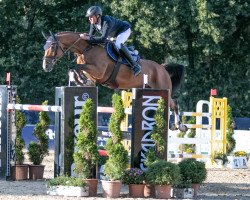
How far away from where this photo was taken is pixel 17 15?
92.6 ft

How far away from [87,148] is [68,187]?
49 centimetres

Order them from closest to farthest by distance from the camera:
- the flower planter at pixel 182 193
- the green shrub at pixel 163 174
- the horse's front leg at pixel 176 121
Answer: the green shrub at pixel 163 174 < the flower planter at pixel 182 193 < the horse's front leg at pixel 176 121

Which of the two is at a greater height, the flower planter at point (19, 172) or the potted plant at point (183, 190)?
the flower planter at point (19, 172)

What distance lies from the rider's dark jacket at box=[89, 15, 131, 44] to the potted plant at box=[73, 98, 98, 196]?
7.83 ft

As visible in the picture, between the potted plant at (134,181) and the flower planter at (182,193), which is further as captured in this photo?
the flower planter at (182,193)

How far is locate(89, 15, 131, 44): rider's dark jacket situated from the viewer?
37.6ft

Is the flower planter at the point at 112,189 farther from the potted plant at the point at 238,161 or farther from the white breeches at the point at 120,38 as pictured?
Result: the potted plant at the point at 238,161

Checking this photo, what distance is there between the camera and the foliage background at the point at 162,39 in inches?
1036

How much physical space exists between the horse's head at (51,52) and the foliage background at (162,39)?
48.3ft

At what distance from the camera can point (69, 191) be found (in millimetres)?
9094

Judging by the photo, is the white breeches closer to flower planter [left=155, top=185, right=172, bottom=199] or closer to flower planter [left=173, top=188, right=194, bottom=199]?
flower planter [left=173, top=188, right=194, bottom=199]

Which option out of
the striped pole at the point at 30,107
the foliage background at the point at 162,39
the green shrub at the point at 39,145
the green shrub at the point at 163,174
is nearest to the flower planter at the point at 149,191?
the green shrub at the point at 163,174

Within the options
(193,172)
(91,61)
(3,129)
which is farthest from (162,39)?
(193,172)

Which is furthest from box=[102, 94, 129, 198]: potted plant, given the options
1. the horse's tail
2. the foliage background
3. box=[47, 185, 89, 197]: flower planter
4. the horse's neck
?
the foliage background
